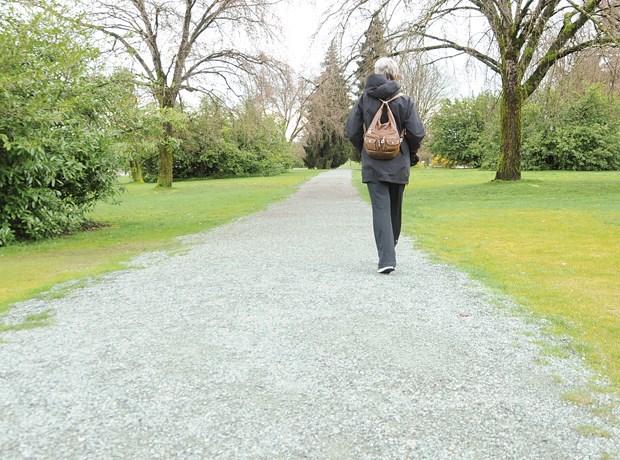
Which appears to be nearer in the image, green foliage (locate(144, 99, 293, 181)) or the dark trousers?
the dark trousers

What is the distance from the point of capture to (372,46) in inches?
658

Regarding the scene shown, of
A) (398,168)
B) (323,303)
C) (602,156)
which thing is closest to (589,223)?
(398,168)

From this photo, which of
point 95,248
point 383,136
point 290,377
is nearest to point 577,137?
point 95,248

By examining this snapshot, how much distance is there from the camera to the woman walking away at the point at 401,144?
541 centimetres

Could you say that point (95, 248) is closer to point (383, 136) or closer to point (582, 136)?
point (383, 136)

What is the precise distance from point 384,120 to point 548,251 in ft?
10.0

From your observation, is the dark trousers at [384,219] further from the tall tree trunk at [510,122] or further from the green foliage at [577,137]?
the green foliage at [577,137]

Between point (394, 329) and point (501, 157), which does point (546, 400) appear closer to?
point (394, 329)

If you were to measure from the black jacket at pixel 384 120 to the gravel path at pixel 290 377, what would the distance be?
1.12m

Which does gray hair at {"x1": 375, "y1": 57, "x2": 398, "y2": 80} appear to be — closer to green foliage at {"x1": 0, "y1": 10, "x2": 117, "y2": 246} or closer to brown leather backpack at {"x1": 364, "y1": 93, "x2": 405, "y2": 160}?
brown leather backpack at {"x1": 364, "y1": 93, "x2": 405, "y2": 160}

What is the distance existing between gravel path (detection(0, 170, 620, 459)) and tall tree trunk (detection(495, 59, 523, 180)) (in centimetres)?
1452

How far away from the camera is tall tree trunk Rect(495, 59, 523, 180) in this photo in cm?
1775

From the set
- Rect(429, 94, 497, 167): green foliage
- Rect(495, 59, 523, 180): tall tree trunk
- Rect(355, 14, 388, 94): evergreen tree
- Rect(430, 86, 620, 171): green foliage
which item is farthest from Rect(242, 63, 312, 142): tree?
Rect(429, 94, 497, 167): green foliage

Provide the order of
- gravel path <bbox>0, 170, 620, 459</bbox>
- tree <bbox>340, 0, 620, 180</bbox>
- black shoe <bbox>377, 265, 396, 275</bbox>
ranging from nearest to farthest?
gravel path <bbox>0, 170, 620, 459</bbox> < black shoe <bbox>377, 265, 396, 275</bbox> < tree <bbox>340, 0, 620, 180</bbox>
